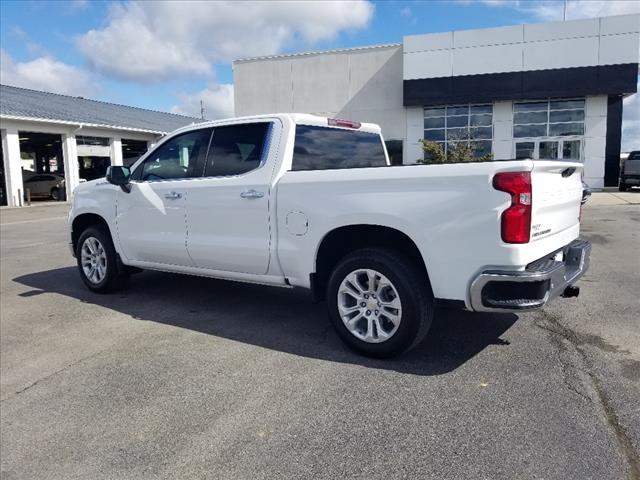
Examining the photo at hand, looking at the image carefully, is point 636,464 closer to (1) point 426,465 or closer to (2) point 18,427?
(1) point 426,465

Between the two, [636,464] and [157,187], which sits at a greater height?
[157,187]

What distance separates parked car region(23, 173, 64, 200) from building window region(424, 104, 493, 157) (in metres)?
20.7

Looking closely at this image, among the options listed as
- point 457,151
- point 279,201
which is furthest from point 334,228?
point 457,151

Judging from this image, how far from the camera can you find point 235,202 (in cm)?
476

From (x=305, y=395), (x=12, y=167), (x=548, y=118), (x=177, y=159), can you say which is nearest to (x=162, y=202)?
(x=177, y=159)

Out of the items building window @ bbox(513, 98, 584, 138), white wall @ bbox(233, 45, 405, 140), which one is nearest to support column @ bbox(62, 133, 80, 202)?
white wall @ bbox(233, 45, 405, 140)

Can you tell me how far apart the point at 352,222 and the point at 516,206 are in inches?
47.4

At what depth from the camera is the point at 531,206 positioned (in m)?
3.35

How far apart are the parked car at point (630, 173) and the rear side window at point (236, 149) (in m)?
25.5

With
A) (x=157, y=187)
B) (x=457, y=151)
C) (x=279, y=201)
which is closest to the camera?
(x=279, y=201)

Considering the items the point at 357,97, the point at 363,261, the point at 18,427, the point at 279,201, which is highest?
the point at 357,97

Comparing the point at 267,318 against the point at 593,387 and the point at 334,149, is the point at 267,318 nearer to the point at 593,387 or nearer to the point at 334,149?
the point at 334,149

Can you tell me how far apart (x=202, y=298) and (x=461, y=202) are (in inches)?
144

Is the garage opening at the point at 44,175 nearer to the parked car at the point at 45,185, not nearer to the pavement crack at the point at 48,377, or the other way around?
the parked car at the point at 45,185
